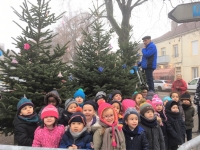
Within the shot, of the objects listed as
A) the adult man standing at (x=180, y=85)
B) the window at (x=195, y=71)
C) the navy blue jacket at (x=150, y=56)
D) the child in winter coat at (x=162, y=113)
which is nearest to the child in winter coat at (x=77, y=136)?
the child in winter coat at (x=162, y=113)

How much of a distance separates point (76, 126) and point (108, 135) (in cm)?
47

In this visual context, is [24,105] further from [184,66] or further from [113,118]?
[184,66]

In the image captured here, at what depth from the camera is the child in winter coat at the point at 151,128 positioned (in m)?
3.72

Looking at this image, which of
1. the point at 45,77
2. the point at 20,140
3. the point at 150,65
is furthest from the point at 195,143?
the point at 150,65

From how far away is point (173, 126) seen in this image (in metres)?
4.60

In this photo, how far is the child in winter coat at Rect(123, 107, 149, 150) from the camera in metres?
3.36

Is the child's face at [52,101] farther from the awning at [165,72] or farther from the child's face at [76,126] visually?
the awning at [165,72]

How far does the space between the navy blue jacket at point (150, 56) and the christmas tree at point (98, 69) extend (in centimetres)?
72

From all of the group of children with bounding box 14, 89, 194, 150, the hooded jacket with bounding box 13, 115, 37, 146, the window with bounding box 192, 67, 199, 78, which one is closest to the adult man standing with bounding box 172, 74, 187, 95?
the group of children with bounding box 14, 89, 194, 150

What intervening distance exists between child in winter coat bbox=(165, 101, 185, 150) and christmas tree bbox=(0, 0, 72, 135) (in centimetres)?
245

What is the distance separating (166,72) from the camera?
36.3 metres

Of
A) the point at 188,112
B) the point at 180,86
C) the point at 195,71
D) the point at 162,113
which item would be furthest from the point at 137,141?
the point at 195,71

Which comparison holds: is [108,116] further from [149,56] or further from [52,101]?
[149,56]

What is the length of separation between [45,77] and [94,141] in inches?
100
